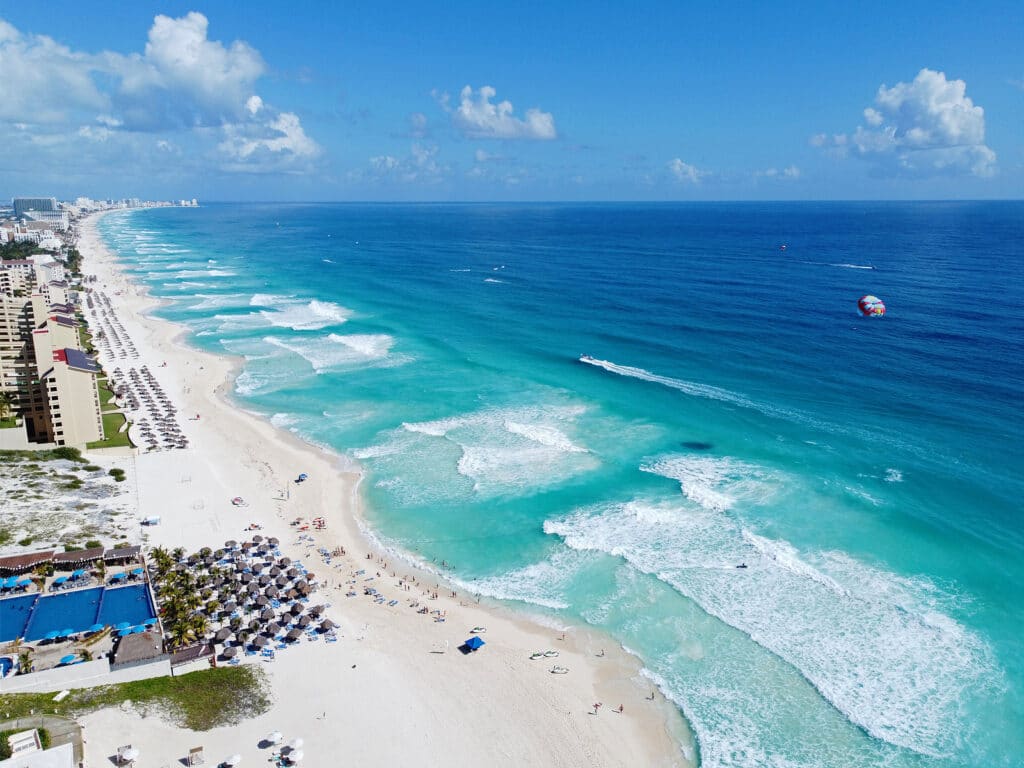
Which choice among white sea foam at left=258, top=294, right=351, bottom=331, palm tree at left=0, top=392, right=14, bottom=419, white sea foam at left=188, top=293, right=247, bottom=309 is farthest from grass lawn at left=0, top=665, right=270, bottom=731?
white sea foam at left=188, top=293, right=247, bottom=309

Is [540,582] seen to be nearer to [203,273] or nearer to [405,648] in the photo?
[405,648]

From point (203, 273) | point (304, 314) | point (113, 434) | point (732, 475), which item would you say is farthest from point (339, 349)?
point (203, 273)

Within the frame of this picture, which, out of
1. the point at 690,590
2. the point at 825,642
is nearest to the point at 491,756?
the point at 690,590

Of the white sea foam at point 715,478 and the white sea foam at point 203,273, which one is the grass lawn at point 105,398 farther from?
the white sea foam at point 203,273

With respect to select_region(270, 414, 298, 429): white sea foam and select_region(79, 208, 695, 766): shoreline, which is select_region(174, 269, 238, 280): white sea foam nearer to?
select_region(270, 414, 298, 429): white sea foam

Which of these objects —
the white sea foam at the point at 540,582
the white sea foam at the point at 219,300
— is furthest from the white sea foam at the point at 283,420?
the white sea foam at the point at 219,300

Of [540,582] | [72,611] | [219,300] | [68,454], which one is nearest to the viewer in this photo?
[72,611]
